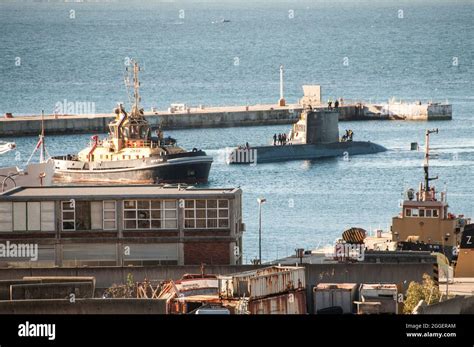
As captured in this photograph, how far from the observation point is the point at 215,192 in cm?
4072

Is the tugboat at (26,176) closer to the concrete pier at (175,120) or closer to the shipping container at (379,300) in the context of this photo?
the shipping container at (379,300)

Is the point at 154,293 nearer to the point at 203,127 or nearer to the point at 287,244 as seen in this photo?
the point at 287,244

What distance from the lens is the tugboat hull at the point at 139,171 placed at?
289 ft

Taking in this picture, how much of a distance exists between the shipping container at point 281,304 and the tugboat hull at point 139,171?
5705 centimetres

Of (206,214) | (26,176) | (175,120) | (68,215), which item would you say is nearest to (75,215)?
(68,215)

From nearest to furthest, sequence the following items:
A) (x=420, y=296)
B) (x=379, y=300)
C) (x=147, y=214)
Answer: (x=379, y=300), (x=420, y=296), (x=147, y=214)

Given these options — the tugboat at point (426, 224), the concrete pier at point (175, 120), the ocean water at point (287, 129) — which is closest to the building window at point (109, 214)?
the tugboat at point (426, 224)

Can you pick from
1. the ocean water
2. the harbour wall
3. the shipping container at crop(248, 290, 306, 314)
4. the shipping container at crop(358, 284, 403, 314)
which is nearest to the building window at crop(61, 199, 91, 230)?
the harbour wall

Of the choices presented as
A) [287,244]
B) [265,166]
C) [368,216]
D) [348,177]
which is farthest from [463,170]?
[287,244]

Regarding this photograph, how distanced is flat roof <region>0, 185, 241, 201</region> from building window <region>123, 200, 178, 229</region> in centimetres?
20

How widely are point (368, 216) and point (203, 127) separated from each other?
4542 centimetres

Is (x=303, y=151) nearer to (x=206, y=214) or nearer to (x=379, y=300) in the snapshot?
(x=206, y=214)

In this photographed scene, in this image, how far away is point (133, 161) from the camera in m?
89.2

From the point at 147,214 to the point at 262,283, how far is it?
40.9 feet
